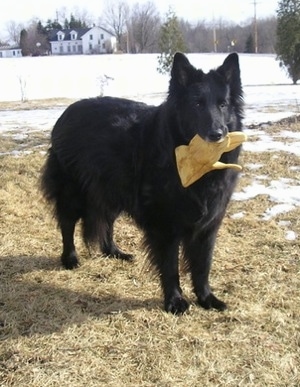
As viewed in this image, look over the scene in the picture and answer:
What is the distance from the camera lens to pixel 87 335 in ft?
10.1

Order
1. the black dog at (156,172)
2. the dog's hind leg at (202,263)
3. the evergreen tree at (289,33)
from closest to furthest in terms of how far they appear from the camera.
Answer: the black dog at (156,172), the dog's hind leg at (202,263), the evergreen tree at (289,33)

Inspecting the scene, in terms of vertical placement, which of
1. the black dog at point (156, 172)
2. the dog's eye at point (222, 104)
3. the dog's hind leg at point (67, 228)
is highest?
the dog's eye at point (222, 104)

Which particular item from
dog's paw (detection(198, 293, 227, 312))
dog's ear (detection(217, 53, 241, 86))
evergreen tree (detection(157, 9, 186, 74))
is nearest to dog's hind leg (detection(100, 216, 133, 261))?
dog's paw (detection(198, 293, 227, 312))

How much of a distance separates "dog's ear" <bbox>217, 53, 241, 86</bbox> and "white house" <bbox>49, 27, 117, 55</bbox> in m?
81.8

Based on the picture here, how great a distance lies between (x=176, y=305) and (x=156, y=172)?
0.97 m

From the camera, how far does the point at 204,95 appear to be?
3066 millimetres

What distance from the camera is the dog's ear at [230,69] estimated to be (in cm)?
317

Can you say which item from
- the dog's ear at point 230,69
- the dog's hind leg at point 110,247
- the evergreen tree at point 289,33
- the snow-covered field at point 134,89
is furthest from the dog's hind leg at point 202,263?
the evergreen tree at point 289,33

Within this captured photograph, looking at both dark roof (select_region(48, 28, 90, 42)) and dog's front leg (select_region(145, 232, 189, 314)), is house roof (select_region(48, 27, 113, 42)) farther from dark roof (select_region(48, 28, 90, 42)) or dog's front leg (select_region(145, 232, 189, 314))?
dog's front leg (select_region(145, 232, 189, 314))

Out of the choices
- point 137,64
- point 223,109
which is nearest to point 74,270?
point 223,109

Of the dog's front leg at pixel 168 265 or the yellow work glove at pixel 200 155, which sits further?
the dog's front leg at pixel 168 265

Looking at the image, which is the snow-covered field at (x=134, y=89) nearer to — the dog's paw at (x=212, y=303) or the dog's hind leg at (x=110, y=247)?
the dog's paw at (x=212, y=303)

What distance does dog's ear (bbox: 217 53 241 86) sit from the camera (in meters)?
3.17

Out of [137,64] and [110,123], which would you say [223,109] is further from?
[137,64]
